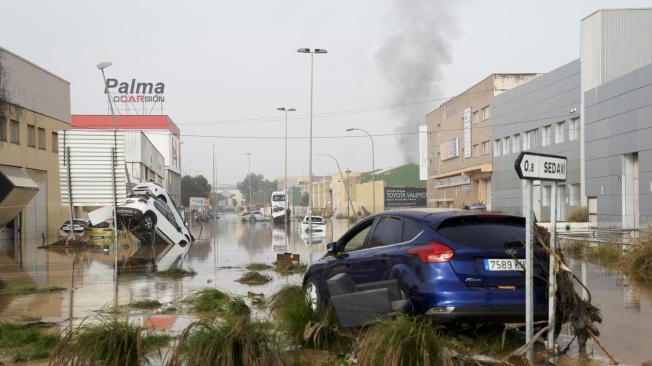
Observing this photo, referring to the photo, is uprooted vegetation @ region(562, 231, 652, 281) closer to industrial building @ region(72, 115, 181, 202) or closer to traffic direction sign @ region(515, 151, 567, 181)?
traffic direction sign @ region(515, 151, 567, 181)

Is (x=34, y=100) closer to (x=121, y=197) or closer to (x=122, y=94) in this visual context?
(x=121, y=197)

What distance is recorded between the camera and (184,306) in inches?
408

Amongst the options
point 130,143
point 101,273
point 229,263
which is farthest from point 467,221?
point 130,143

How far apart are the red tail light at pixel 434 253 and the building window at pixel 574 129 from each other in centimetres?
4133

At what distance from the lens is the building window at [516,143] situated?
54.1m

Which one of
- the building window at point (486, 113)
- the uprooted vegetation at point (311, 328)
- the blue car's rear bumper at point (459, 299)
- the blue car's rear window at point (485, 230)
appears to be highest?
the building window at point (486, 113)

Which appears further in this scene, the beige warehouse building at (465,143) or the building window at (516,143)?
the beige warehouse building at (465,143)

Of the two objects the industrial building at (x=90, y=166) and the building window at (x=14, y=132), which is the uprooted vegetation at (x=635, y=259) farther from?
the building window at (x=14, y=132)

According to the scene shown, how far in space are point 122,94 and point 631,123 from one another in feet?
267

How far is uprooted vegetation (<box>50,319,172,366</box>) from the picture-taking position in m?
5.30

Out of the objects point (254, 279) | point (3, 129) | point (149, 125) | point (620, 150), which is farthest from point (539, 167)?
point (149, 125)

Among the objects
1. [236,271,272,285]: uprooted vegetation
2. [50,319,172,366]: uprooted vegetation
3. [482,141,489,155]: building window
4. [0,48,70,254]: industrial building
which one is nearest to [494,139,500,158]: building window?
[482,141,489,155]: building window

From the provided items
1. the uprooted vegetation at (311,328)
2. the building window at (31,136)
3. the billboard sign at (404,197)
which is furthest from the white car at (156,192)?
the billboard sign at (404,197)

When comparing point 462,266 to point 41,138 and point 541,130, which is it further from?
point 541,130
